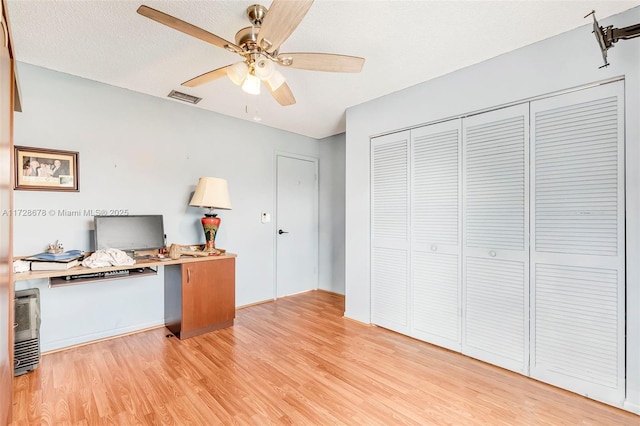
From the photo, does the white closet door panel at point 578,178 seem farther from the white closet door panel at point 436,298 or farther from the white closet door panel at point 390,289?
the white closet door panel at point 390,289

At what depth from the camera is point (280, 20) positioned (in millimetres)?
1424

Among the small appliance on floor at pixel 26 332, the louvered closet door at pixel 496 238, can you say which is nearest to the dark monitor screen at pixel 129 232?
the small appliance on floor at pixel 26 332

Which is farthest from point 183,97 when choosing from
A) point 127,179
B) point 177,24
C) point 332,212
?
point 332,212

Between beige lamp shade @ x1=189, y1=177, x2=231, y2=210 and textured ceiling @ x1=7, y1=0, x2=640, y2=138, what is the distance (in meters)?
0.94

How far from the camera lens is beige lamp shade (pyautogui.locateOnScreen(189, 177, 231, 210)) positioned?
3.10 metres

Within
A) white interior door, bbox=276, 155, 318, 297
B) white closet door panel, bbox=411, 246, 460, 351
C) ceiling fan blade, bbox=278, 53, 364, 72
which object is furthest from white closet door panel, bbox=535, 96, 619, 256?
white interior door, bbox=276, 155, 318, 297

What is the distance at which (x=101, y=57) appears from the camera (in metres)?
2.35

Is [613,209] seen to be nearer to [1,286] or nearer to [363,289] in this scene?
[363,289]

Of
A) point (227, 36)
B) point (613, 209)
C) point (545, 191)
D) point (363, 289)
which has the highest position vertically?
point (227, 36)

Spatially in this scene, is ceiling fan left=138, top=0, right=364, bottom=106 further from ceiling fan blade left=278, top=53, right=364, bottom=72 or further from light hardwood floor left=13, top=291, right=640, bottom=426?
light hardwood floor left=13, top=291, right=640, bottom=426

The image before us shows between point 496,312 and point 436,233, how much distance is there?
775mm

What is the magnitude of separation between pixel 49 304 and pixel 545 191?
404 cm

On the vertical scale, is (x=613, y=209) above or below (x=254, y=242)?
above

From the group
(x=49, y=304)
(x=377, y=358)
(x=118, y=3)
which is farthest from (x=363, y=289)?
(x=118, y=3)
